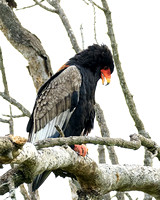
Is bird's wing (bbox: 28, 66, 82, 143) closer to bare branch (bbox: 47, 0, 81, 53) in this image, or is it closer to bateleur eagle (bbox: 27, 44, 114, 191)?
bateleur eagle (bbox: 27, 44, 114, 191)

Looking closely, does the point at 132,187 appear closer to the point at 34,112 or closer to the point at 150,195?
the point at 150,195

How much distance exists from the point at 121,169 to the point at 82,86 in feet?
5.98

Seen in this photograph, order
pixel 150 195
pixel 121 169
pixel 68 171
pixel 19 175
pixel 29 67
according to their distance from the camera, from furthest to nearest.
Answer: pixel 29 67 < pixel 150 195 < pixel 121 169 < pixel 68 171 < pixel 19 175

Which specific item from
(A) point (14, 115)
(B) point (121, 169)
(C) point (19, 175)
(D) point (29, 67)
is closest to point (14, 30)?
(D) point (29, 67)

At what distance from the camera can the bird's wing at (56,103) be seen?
6.30 metres

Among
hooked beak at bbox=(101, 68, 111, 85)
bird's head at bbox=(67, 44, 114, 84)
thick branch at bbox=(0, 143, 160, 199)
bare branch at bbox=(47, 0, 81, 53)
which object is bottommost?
thick branch at bbox=(0, 143, 160, 199)

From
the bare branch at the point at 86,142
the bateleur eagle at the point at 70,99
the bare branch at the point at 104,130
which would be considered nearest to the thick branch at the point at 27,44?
the bateleur eagle at the point at 70,99

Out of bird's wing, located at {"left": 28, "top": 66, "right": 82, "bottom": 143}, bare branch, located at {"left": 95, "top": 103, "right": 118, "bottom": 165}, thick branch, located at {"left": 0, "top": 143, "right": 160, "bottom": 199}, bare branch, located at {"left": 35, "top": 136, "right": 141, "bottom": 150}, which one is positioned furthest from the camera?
bare branch, located at {"left": 95, "top": 103, "right": 118, "bottom": 165}

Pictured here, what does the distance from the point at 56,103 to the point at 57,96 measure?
0.11 meters

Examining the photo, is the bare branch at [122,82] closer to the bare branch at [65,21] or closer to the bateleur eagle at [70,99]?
the bateleur eagle at [70,99]

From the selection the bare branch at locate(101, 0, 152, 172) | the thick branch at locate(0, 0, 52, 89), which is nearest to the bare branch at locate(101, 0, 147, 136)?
the bare branch at locate(101, 0, 152, 172)

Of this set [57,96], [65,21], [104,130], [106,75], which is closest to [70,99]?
[57,96]

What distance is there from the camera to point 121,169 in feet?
16.6

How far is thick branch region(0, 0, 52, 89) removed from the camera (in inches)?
267
